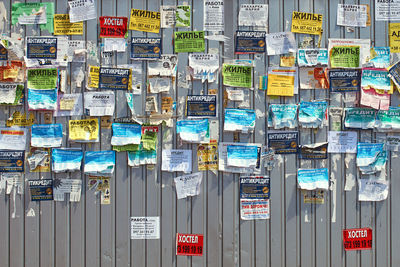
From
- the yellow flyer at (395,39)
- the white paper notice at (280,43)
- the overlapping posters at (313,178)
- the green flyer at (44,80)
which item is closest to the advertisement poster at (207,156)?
the overlapping posters at (313,178)

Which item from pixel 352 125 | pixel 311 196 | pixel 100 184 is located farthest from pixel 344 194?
pixel 100 184

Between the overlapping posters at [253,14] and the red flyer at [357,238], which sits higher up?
the overlapping posters at [253,14]

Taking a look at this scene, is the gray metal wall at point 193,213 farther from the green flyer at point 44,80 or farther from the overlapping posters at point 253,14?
the green flyer at point 44,80

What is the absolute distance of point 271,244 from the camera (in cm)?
372

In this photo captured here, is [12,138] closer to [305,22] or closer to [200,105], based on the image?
[200,105]

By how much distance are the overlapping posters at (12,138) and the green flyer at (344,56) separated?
10.1 ft

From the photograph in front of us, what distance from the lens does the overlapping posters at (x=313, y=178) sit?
3.68m

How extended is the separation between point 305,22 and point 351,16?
457 millimetres

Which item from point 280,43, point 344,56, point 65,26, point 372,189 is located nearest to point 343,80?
point 344,56

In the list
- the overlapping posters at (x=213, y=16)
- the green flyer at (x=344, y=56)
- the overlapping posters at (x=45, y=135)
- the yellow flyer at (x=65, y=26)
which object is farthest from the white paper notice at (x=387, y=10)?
the overlapping posters at (x=45, y=135)

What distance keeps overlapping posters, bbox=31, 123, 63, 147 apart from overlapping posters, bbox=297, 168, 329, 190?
7.70ft

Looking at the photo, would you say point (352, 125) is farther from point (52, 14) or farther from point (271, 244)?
point (52, 14)

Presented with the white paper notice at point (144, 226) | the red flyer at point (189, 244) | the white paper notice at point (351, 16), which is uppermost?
the white paper notice at point (351, 16)

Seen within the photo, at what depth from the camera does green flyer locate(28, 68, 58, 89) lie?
144 inches
